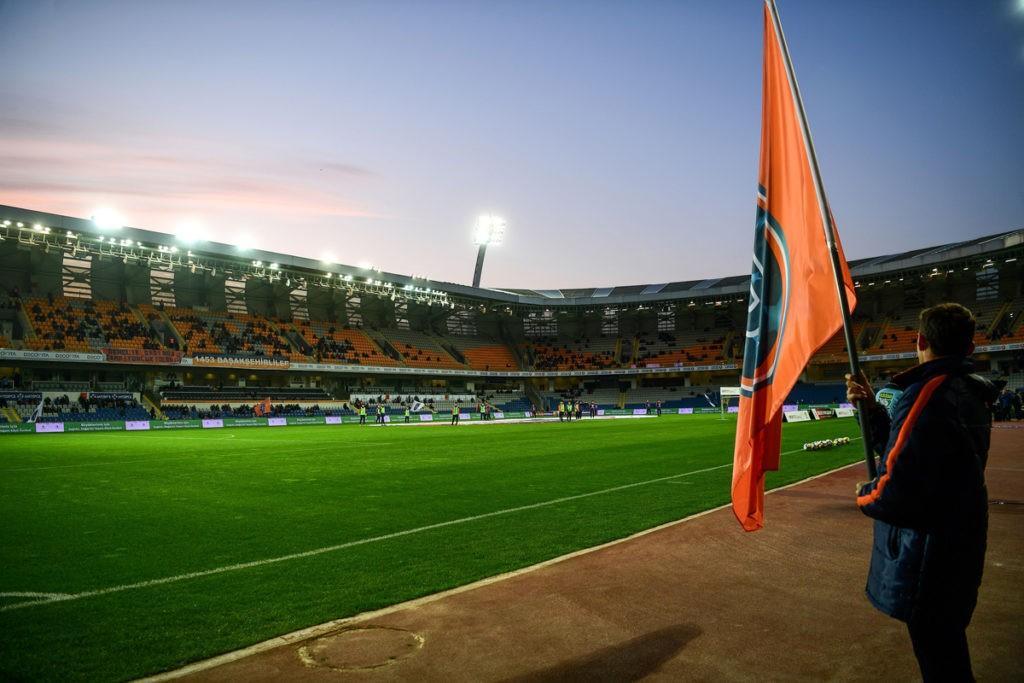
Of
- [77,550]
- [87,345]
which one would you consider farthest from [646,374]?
[77,550]

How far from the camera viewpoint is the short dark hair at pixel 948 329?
2.88 m

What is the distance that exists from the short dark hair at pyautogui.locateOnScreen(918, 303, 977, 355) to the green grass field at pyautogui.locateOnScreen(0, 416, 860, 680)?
439cm

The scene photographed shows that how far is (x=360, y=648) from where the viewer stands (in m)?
4.41

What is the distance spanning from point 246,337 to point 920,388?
57.9 m

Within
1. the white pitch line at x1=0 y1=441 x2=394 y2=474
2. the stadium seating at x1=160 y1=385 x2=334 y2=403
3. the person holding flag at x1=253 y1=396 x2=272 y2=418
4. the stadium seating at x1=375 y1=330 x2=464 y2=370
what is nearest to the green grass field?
the white pitch line at x1=0 y1=441 x2=394 y2=474

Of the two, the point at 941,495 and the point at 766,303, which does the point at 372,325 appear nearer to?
the point at 766,303

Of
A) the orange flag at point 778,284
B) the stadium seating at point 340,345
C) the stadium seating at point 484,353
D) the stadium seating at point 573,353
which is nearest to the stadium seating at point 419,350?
the stadium seating at point 340,345

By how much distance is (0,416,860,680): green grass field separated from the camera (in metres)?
4.80

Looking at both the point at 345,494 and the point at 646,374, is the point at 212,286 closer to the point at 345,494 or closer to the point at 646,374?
the point at 646,374

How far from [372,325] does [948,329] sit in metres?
68.2

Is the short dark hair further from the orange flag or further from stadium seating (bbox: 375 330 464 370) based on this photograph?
stadium seating (bbox: 375 330 464 370)

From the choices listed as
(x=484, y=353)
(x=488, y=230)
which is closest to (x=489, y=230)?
(x=488, y=230)

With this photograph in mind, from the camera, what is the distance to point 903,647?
4297 mm

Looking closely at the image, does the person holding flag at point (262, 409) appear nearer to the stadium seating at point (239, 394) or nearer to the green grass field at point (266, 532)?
the stadium seating at point (239, 394)
